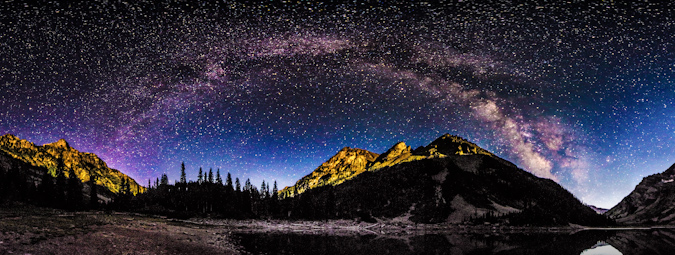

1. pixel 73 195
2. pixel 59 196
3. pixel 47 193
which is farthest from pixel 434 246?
pixel 73 195

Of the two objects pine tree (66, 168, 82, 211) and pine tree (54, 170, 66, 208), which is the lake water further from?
pine tree (54, 170, 66, 208)

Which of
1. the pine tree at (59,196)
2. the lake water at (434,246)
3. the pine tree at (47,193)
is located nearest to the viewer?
the lake water at (434,246)

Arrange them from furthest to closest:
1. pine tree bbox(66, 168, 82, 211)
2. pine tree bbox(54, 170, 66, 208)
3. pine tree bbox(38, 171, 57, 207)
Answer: pine tree bbox(66, 168, 82, 211) < pine tree bbox(54, 170, 66, 208) < pine tree bbox(38, 171, 57, 207)

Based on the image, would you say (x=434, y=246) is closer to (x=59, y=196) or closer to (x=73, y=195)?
(x=59, y=196)

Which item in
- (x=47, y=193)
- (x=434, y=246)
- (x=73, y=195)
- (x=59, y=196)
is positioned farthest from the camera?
(x=73, y=195)

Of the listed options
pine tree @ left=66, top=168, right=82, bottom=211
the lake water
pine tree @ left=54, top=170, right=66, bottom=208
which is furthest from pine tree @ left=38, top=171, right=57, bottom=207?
the lake water

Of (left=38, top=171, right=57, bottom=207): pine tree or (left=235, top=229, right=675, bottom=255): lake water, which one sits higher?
(left=38, top=171, right=57, bottom=207): pine tree

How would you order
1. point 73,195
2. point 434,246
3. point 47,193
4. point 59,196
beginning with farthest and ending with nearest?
point 73,195 → point 59,196 → point 47,193 → point 434,246

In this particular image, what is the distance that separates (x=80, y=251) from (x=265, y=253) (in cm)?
1698

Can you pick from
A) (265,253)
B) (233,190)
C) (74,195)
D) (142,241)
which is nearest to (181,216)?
(74,195)

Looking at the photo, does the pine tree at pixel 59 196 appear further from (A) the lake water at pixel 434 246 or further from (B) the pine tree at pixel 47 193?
(A) the lake water at pixel 434 246

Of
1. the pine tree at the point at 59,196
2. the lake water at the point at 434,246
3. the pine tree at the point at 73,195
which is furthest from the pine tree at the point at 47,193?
the lake water at the point at 434,246

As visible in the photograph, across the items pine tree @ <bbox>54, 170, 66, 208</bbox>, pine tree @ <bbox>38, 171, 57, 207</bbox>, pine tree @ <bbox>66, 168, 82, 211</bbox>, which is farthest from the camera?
pine tree @ <bbox>66, 168, 82, 211</bbox>

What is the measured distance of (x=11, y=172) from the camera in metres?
117
